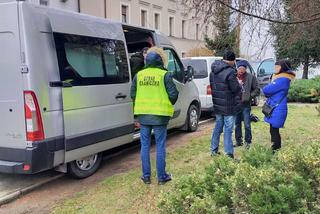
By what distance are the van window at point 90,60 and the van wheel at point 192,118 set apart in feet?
9.26

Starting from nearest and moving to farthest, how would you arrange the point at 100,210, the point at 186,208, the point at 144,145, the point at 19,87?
the point at 186,208 < the point at 100,210 < the point at 19,87 < the point at 144,145

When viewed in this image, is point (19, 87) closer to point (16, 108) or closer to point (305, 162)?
point (16, 108)

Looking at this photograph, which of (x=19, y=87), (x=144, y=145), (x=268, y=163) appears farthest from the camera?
(x=144, y=145)

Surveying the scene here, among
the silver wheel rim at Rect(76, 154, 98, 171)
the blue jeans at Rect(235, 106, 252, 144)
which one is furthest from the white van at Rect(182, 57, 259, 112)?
the silver wheel rim at Rect(76, 154, 98, 171)

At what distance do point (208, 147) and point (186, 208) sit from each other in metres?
4.71

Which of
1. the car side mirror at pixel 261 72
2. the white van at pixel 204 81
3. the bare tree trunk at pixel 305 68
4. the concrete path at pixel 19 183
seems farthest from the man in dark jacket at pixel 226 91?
the bare tree trunk at pixel 305 68

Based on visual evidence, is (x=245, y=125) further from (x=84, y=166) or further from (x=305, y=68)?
(x=305, y=68)

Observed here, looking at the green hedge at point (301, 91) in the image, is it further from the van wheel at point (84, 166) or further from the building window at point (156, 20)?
the building window at point (156, 20)

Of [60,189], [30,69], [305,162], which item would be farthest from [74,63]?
[305,162]

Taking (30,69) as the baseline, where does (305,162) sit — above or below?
below

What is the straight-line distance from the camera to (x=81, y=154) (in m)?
5.47

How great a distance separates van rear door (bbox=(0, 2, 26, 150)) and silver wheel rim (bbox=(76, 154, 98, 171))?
109 cm

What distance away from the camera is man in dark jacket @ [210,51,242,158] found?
19.5 ft

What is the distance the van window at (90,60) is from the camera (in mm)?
5230
